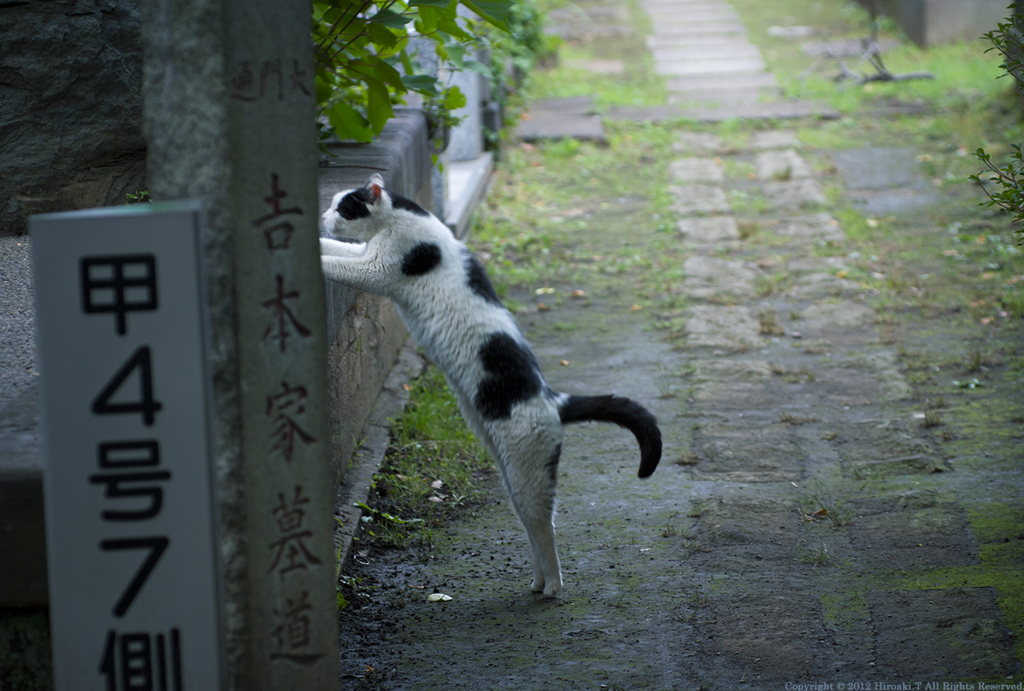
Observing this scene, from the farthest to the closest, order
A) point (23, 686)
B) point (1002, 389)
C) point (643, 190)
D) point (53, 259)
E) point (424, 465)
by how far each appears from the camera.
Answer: point (643, 190)
point (1002, 389)
point (424, 465)
point (23, 686)
point (53, 259)

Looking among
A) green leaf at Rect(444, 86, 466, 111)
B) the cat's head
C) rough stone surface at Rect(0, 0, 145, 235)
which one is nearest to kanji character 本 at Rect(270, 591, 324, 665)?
the cat's head

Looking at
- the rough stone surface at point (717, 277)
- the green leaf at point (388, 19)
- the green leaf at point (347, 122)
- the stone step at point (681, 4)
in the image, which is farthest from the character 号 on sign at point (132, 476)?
the stone step at point (681, 4)

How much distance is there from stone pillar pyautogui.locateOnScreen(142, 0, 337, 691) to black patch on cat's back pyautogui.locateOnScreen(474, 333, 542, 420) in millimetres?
1101

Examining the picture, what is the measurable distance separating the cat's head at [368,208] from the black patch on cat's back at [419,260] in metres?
0.17

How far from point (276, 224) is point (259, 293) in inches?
6.0

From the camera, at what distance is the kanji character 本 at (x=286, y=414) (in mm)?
2074

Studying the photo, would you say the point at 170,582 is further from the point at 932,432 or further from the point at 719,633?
the point at 932,432

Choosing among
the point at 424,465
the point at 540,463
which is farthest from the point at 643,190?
the point at 540,463

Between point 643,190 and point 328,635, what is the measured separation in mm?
6639

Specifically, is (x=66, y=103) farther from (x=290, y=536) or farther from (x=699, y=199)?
(x=699, y=199)

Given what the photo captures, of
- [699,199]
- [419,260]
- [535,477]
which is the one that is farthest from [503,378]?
[699,199]

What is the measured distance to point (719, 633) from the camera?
9.77 ft

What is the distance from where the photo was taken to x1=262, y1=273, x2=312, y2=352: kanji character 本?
2059 millimetres

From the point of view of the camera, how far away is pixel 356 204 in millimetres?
3422
